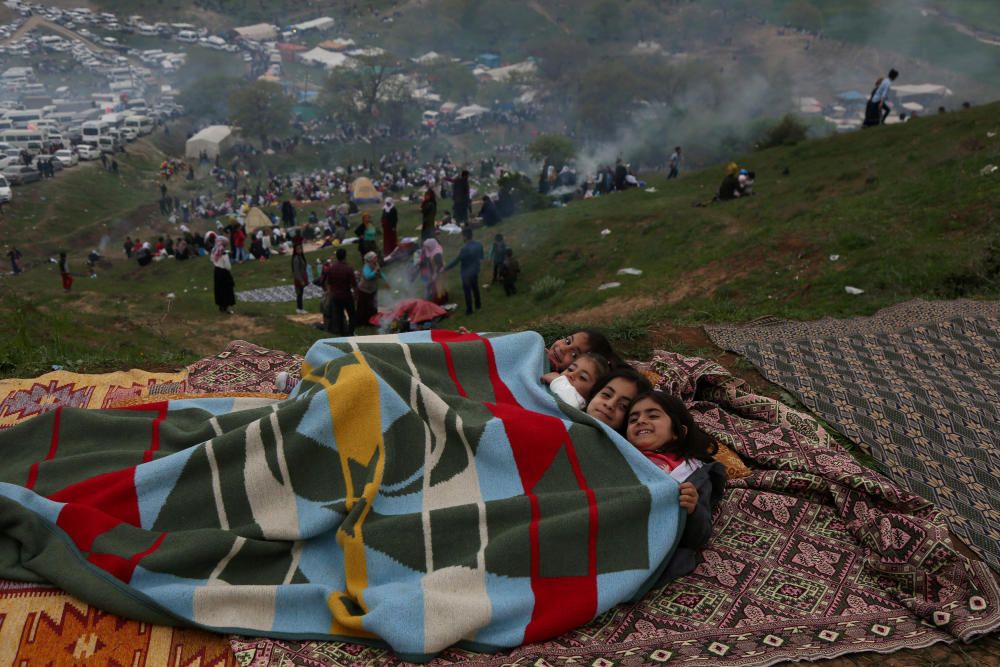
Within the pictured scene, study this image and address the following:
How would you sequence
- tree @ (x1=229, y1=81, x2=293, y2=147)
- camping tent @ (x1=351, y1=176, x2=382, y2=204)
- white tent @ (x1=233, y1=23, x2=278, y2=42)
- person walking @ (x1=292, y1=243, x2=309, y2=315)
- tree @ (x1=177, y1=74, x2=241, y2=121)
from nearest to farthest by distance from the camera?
1. person walking @ (x1=292, y1=243, x2=309, y2=315)
2. camping tent @ (x1=351, y1=176, x2=382, y2=204)
3. tree @ (x1=229, y1=81, x2=293, y2=147)
4. tree @ (x1=177, y1=74, x2=241, y2=121)
5. white tent @ (x1=233, y1=23, x2=278, y2=42)

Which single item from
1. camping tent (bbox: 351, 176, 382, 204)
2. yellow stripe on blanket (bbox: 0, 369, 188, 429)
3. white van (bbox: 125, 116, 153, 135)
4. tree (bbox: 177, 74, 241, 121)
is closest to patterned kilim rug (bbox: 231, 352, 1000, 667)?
yellow stripe on blanket (bbox: 0, 369, 188, 429)

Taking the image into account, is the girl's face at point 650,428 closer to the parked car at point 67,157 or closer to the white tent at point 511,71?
the parked car at point 67,157

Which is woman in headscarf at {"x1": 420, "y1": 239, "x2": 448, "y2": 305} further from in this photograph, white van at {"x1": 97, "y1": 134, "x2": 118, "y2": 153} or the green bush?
white van at {"x1": 97, "y1": 134, "x2": 118, "y2": 153}

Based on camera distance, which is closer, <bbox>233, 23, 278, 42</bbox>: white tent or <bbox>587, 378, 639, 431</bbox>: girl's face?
<bbox>587, 378, 639, 431</bbox>: girl's face

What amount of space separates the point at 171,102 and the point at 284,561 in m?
71.8

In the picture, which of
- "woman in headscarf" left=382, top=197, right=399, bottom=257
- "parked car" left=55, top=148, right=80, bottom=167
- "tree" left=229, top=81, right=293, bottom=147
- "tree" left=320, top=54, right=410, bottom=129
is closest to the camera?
"woman in headscarf" left=382, top=197, right=399, bottom=257

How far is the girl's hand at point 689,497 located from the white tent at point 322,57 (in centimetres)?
8297

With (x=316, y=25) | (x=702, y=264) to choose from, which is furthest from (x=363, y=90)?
(x=702, y=264)

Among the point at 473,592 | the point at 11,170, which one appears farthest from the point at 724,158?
the point at 473,592

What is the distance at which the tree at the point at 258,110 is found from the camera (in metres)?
54.6

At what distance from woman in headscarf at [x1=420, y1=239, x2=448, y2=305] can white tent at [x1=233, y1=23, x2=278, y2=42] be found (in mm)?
83753

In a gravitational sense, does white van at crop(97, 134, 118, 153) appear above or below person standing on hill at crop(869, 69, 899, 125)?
below

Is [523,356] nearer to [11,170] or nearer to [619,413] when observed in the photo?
[619,413]

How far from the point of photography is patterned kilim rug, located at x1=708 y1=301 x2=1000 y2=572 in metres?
4.34
